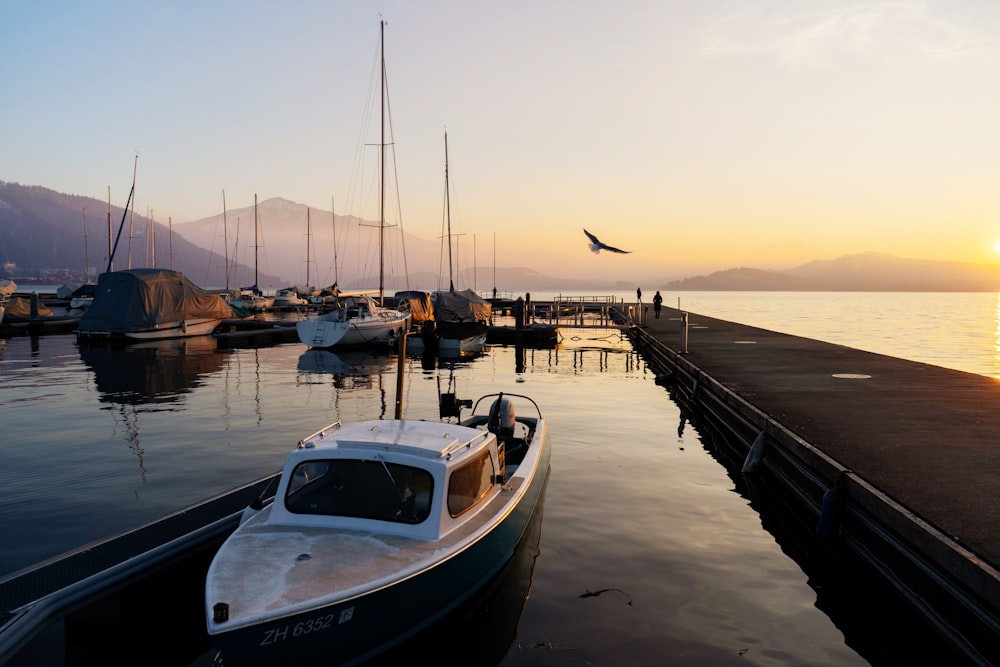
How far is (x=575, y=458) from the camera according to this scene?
60.9 ft

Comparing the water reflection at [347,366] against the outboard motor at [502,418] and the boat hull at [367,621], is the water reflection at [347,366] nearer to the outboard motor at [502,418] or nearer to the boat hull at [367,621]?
the outboard motor at [502,418]

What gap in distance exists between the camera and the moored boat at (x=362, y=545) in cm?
664

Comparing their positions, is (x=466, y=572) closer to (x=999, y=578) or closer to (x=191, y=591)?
(x=191, y=591)

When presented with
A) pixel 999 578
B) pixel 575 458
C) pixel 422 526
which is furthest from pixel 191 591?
pixel 575 458

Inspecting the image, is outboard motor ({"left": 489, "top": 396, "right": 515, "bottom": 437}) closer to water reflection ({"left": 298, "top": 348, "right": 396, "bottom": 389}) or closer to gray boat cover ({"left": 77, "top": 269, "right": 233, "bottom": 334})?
water reflection ({"left": 298, "top": 348, "right": 396, "bottom": 389})

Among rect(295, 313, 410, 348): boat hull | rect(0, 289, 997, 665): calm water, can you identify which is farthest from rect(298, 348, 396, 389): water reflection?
rect(295, 313, 410, 348): boat hull

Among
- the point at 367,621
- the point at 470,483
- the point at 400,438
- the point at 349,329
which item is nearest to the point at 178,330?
the point at 349,329

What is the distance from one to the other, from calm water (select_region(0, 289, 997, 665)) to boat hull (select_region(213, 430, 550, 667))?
1.18 metres

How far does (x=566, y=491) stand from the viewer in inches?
607

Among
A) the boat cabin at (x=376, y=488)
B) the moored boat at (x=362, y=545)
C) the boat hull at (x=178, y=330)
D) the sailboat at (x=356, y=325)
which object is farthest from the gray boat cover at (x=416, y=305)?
the boat cabin at (x=376, y=488)

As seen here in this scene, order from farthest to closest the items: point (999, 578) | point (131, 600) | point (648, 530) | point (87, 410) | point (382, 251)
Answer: point (382, 251), point (87, 410), point (648, 530), point (131, 600), point (999, 578)

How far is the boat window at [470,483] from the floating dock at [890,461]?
5.67 metres

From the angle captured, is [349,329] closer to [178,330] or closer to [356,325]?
[356,325]

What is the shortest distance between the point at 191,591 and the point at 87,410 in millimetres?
19385
